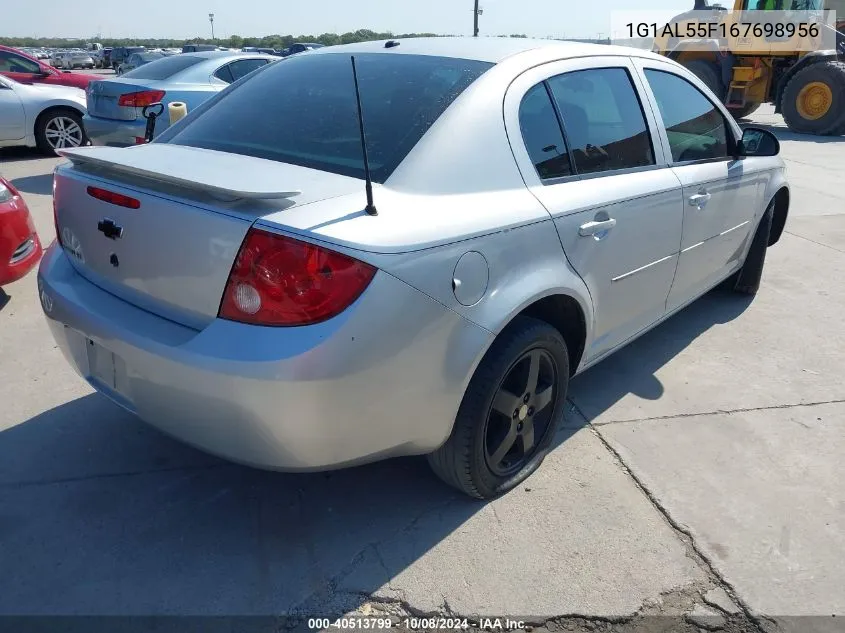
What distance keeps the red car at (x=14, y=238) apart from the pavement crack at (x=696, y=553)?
3616 mm

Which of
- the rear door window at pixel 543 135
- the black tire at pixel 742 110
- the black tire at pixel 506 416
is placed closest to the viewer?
the black tire at pixel 506 416

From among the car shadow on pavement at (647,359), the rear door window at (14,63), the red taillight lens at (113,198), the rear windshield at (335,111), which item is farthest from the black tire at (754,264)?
the rear door window at (14,63)

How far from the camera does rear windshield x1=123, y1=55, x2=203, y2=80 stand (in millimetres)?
8109

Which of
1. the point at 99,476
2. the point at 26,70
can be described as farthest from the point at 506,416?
the point at 26,70

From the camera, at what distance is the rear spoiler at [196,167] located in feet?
6.75

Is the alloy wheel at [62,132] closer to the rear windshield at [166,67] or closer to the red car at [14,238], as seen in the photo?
the rear windshield at [166,67]

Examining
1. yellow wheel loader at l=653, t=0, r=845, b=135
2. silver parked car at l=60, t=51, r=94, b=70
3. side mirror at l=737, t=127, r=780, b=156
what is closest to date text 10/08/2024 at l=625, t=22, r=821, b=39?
yellow wheel loader at l=653, t=0, r=845, b=135

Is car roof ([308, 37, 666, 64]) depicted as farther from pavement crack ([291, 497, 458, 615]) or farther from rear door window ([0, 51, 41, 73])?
rear door window ([0, 51, 41, 73])

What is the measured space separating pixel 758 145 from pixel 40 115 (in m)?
8.80

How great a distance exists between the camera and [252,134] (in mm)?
2715

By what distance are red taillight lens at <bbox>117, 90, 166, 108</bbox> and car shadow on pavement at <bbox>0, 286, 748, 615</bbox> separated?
5.32 metres

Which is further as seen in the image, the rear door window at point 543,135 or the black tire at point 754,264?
the black tire at point 754,264

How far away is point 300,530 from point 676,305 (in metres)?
2.32

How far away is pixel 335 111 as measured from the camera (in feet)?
8.82
